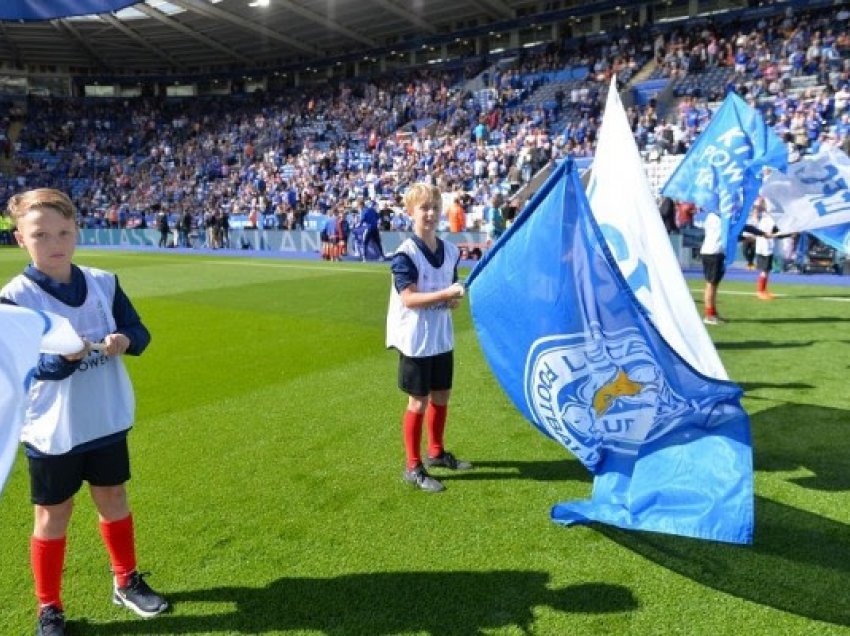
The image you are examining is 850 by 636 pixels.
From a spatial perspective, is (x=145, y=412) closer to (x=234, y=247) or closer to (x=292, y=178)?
(x=234, y=247)

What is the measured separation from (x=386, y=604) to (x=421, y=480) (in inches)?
52.6

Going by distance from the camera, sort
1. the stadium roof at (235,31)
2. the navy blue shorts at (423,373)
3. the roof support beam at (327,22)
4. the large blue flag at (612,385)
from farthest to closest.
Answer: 1. the roof support beam at (327,22)
2. the stadium roof at (235,31)
3. the navy blue shorts at (423,373)
4. the large blue flag at (612,385)

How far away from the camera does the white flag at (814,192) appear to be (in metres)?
7.98

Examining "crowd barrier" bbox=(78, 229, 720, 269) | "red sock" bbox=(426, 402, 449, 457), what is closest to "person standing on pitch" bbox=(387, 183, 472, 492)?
"red sock" bbox=(426, 402, 449, 457)

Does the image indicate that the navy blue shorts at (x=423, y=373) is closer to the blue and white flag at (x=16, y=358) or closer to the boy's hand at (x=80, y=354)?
the boy's hand at (x=80, y=354)

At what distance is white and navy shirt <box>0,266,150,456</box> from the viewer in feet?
9.14

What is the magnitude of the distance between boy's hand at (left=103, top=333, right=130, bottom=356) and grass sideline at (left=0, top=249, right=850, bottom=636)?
4.18 ft

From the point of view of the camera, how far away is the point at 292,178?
35.2 meters

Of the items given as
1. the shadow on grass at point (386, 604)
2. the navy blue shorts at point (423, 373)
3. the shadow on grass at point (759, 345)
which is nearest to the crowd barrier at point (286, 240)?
the shadow on grass at point (759, 345)

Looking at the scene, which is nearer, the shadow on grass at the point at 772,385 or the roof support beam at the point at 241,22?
the shadow on grass at the point at 772,385

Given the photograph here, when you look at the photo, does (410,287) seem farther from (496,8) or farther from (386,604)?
(496,8)

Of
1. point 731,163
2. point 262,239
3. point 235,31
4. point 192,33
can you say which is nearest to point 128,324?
point 731,163

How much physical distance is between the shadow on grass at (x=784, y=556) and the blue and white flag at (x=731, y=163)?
4.46 metres

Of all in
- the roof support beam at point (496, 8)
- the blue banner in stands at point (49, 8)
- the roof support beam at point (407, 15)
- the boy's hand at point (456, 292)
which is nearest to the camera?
the boy's hand at point (456, 292)
